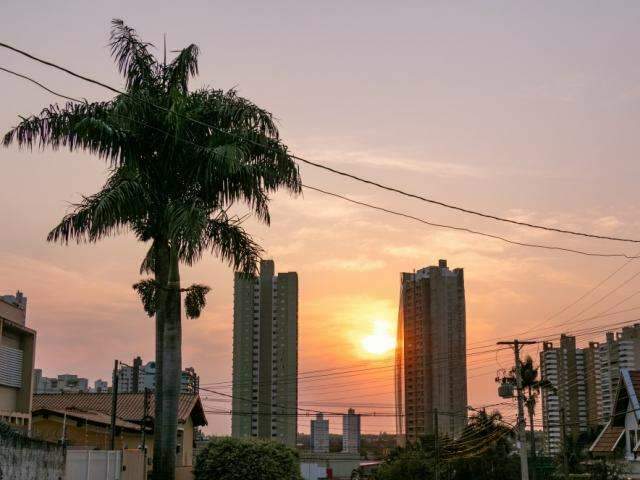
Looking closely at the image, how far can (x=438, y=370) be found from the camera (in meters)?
122

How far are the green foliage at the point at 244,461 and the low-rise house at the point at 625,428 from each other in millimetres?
22355

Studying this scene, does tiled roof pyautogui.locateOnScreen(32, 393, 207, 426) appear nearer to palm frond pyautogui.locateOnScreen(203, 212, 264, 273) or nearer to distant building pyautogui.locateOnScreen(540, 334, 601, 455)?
palm frond pyautogui.locateOnScreen(203, 212, 264, 273)

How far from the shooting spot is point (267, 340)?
109 meters

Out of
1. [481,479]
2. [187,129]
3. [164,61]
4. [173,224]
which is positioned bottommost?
[481,479]

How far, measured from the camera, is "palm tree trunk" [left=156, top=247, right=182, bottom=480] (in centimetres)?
2173

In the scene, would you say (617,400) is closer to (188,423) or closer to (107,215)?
(188,423)

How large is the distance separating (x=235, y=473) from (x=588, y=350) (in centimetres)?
12405

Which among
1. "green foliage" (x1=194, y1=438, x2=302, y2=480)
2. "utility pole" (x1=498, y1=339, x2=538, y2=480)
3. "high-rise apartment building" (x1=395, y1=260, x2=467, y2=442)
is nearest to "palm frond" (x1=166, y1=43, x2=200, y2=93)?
"green foliage" (x1=194, y1=438, x2=302, y2=480)

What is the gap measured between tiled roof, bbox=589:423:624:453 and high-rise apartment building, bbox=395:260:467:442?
62.7 m

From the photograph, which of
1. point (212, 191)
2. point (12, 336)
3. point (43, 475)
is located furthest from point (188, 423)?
point (212, 191)

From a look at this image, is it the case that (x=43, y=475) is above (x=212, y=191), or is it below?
below

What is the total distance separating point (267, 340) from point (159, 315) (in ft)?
287

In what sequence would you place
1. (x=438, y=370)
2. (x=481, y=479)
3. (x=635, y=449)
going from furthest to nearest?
(x=438, y=370), (x=481, y=479), (x=635, y=449)

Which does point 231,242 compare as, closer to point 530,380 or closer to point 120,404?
point 120,404
